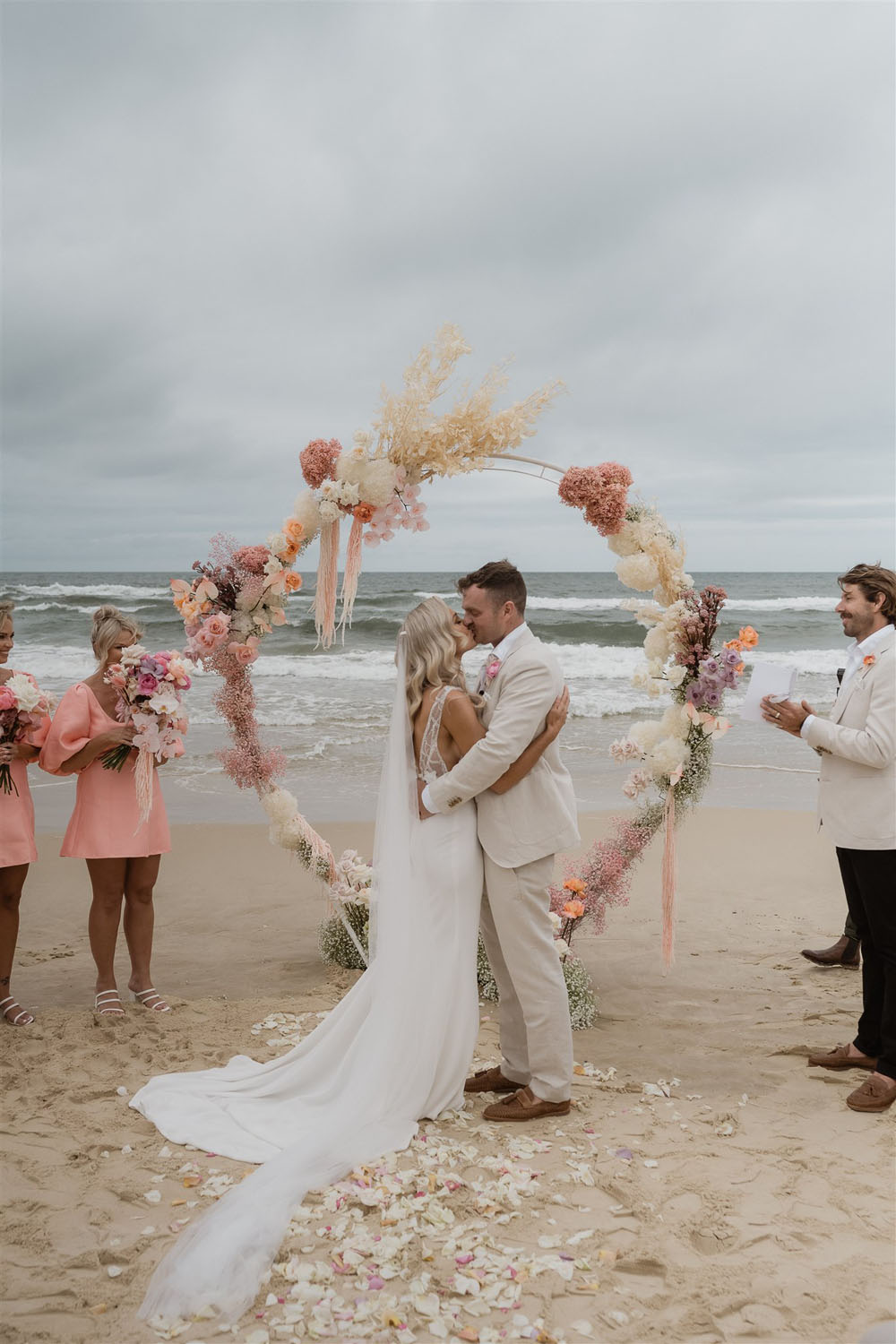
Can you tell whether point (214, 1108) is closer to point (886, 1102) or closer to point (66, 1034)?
point (66, 1034)

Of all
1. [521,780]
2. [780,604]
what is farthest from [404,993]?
[780,604]

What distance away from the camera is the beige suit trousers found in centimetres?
446

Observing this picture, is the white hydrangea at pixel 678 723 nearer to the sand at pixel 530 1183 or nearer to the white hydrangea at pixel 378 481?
the sand at pixel 530 1183

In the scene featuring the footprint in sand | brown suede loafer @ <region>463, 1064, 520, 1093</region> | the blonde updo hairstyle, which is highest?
the blonde updo hairstyle

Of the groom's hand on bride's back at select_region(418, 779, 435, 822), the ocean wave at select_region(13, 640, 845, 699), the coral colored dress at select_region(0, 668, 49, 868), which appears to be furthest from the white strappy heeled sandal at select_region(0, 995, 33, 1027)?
the ocean wave at select_region(13, 640, 845, 699)

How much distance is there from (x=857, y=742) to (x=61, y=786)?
32.1ft

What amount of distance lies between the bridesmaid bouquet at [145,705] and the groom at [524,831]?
175 cm

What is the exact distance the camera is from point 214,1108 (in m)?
4.44

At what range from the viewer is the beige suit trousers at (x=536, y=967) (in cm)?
446

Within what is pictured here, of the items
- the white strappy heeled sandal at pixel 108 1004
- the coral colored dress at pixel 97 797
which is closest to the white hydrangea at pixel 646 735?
the coral colored dress at pixel 97 797

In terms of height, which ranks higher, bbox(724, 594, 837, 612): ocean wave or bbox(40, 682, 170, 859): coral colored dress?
bbox(724, 594, 837, 612): ocean wave

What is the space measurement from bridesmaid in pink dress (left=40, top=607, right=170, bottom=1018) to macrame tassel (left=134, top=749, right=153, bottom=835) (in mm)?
69

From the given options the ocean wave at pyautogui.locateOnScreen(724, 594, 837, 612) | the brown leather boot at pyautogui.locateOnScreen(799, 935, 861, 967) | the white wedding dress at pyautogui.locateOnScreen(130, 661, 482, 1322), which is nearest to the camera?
the white wedding dress at pyautogui.locateOnScreen(130, 661, 482, 1322)

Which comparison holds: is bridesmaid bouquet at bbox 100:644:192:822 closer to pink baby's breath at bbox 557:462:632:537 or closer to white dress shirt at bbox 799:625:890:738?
pink baby's breath at bbox 557:462:632:537
